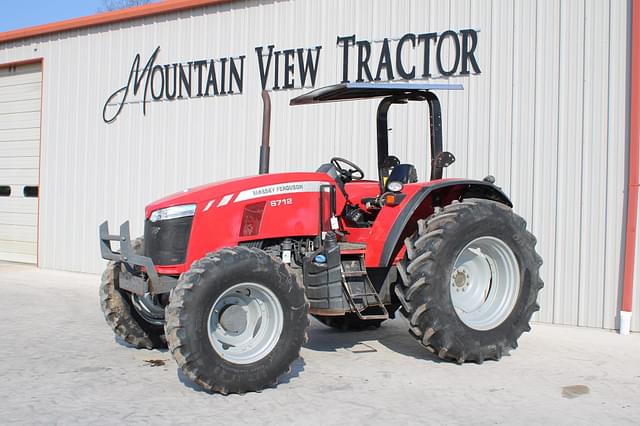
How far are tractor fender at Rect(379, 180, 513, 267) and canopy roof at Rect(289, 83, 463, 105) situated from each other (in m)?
0.80

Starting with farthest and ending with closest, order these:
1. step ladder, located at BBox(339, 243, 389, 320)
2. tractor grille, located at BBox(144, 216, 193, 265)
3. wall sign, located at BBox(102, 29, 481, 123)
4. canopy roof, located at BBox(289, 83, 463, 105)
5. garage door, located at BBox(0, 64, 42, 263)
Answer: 1. garage door, located at BBox(0, 64, 42, 263)
2. wall sign, located at BBox(102, 29, 481, 123)
3. canopy roof, located at BBox(289, 83, 463, 105)
4. step ladder, located at BBox(339, 243, 389, 320)
5. tractor grille, located at BBox(144, 216, 193, 265)

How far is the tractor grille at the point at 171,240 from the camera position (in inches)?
210

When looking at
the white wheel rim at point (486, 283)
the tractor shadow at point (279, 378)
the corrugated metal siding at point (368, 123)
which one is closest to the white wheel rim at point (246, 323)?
the tractor shadow at point (279, 378)

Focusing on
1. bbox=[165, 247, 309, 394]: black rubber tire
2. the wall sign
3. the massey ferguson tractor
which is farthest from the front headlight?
the wall sign

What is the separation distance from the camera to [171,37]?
446 inches

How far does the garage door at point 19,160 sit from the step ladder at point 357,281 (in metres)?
8.91

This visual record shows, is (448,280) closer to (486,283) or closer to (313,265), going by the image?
(486,283)

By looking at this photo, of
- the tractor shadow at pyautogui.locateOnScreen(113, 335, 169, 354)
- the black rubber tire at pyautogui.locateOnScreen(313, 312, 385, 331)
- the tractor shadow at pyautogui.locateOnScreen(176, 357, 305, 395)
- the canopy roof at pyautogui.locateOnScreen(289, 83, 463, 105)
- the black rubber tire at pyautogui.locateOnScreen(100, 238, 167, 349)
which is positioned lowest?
the tractor shadow at pyautogui.locateOnScreen(113, 335, 169, 354)

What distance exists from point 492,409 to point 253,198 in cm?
224

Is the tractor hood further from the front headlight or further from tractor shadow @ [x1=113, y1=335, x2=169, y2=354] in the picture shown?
tractor shadow @ [x1=113, y1=335, x2=169, y2=354]

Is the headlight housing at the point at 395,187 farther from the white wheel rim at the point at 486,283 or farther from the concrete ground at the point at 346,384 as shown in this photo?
the concrete ground at the point at 346,384

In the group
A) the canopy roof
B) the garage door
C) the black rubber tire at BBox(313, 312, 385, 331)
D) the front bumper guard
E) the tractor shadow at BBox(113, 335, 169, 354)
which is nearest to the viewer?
the front bumper guard

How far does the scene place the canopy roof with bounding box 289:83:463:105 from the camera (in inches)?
228

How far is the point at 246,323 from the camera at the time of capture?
510 cm
